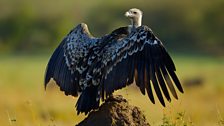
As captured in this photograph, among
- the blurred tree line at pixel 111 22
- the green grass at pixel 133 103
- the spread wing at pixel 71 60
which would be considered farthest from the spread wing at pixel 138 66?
the blurred tree line at pixel 111 22

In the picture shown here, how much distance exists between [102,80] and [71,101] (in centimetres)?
1462

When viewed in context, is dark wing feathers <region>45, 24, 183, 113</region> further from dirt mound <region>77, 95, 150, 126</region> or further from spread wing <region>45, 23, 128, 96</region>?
dirt mound <region>77, 95, 150, 126</region>

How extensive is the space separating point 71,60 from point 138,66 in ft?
4.42

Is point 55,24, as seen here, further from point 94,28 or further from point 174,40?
point 174,40

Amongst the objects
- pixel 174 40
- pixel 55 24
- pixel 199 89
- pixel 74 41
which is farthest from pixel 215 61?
pixel 74 41

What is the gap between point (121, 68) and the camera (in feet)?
35.6

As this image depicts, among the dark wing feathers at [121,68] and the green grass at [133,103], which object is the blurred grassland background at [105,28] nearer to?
the green grass at [133,103]

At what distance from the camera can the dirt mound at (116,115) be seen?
35.2 ft

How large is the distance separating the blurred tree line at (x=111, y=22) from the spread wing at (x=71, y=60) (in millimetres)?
33375

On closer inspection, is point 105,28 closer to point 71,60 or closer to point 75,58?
point 71,60

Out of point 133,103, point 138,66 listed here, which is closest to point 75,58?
point 138,66

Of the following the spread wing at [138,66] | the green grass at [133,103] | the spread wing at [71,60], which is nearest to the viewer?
the spread wing at [138,66]

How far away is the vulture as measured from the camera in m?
10.6

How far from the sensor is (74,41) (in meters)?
12.0
